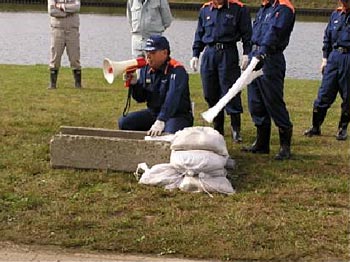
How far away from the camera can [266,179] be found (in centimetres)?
636

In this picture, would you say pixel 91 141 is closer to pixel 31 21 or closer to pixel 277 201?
pixel 277 201

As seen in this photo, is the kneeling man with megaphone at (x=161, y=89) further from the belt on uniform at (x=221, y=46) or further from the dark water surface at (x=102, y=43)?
the dark water surface at (x=102, y=43)

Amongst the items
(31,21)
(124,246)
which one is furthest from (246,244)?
(31,21)

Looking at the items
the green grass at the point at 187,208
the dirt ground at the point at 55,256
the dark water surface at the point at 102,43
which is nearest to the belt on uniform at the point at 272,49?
the green grass at the point at 187,208

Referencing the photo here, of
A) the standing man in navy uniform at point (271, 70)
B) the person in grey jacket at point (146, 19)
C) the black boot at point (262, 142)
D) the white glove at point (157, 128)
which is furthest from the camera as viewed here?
the person in grey jacket at point (146, 19)

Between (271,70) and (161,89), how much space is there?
3.59 feet

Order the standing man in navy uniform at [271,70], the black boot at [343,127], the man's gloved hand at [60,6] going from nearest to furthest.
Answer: the standing man in navy uniform at [271,70]
the black boot at [343,127]
the man's gloved hand at [60,6]

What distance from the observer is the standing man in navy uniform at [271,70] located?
268 inches

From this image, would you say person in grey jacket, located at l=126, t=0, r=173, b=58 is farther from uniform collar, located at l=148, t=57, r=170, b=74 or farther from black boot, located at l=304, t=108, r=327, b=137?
uniform collar, located at l=148, t=57, r=170, b=74

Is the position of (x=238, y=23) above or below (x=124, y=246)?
above

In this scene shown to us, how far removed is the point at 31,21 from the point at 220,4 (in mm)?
26265

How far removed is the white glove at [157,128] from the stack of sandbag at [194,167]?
1.39 feet

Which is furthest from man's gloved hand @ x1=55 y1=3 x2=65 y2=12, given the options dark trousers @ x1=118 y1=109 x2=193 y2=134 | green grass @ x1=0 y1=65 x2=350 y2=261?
dark trousers @ x1=118 y1=109 x2=193 y2=134

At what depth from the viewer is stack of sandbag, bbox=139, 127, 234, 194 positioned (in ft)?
19.2
